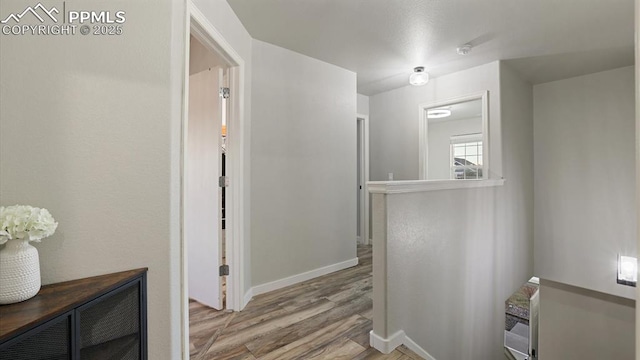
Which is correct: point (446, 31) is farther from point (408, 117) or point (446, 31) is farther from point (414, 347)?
point (414, 347)

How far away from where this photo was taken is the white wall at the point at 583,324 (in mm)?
3572

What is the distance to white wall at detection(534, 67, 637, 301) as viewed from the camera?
3.34 meters

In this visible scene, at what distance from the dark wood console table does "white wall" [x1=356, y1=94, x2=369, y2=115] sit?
3.89 metres

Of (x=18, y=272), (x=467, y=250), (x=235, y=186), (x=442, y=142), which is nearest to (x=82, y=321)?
(x=18, y=272)

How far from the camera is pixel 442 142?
6844 mm

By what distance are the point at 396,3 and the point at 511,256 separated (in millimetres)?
3290

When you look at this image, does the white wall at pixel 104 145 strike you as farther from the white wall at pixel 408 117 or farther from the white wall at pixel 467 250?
the white wall at pixel 408 117

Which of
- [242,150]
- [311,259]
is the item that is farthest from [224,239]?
[311,259]

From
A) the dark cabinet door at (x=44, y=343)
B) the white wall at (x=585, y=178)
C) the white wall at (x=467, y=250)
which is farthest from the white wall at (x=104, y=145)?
the white wall at (x=585, y=178)

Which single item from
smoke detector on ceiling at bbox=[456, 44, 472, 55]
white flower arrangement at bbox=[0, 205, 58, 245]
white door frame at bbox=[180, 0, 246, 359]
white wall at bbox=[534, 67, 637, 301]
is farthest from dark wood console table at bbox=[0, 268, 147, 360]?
white wall at bbox=[534, 67, 637, 301]

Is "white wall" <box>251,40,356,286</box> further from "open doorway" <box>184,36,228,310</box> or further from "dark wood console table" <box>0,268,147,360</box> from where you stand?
"dark wood console table" <box>0,268,147,360</box>

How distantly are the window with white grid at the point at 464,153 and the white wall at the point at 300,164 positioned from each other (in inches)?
158

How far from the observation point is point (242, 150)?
7.66ft

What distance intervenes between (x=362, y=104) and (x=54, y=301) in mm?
4281
